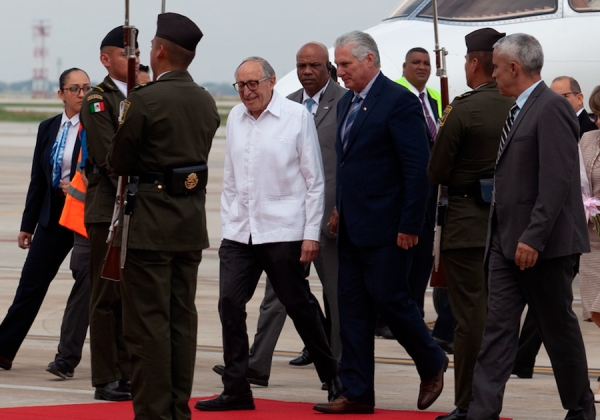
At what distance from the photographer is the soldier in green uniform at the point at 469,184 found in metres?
6.03

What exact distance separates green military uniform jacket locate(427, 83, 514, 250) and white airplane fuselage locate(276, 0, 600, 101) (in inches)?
195

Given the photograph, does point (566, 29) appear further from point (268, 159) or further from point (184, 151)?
point (184, 151)

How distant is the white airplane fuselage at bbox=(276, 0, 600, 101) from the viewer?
37.4 ft

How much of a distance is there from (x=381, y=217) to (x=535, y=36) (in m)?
5.98

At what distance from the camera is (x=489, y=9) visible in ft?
40.9

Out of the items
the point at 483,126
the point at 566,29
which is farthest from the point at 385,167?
the point at 566,29

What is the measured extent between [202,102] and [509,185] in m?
1.44

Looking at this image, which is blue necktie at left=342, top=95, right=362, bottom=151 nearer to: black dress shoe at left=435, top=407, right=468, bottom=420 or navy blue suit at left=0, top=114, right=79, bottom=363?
black dress shoe at left=435, top=407, right=468, bottom=420

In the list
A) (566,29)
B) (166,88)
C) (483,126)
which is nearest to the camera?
(166,88)

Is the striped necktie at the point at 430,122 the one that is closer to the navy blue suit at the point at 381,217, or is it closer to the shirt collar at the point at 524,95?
the navy blue suit at the point at 381,217

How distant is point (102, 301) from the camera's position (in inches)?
262

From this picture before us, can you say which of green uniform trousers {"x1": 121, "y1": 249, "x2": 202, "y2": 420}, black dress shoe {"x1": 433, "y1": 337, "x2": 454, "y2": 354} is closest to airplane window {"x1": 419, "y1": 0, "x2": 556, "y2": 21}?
black dress shoe {"x1": 433, "y1": 337, "x2": 454, "y2": 354}

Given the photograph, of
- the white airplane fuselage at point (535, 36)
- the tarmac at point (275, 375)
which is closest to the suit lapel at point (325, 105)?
the tarmac at point (275, 375)

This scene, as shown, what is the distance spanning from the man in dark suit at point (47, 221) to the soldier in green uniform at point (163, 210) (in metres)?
1.79
